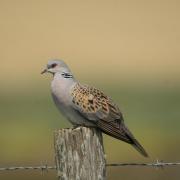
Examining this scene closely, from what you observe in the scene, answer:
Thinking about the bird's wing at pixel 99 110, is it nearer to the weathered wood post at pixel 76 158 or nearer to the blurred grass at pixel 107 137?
the weathered wood post at pixel 76 158

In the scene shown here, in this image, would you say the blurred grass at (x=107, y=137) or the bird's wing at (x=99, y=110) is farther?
the blurred grass at (x=107, y=137)

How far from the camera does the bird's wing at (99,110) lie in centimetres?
1104

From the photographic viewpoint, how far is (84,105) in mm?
11281

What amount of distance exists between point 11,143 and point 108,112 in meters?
10.1

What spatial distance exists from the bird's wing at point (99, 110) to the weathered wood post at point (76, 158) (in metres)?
0.98

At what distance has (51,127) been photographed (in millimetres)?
22344

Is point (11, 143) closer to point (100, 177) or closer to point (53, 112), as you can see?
point (53, 112)

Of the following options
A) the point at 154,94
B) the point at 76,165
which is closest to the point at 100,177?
the point at 76,165

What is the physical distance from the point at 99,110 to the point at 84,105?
0.18 m

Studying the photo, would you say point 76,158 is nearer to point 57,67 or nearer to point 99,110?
point 99,110

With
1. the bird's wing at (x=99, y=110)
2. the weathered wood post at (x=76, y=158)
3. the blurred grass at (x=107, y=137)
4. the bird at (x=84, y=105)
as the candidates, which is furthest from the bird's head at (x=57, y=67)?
the blurred grass at (x=107, y=137)

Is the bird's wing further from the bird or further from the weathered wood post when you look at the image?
the weathered wood post

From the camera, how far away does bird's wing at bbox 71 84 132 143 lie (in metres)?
11.0

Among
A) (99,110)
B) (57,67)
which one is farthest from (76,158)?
(57,67)
